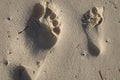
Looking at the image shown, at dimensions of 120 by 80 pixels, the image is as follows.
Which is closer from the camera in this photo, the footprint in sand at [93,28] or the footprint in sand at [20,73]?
the footprint in sand at [20,73]

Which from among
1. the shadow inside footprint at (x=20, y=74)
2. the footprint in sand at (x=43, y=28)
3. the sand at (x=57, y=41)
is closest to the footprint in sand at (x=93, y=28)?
the sand at (x=57, y=41)

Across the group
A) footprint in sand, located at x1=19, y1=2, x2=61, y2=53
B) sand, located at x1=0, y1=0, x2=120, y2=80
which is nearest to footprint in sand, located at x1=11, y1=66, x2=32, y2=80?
sand, located at x1=0, y1=0, x2=120, y2=80

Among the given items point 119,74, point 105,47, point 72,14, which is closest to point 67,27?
point 72,14

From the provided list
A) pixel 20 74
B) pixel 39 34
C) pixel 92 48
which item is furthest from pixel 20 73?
pixel 92 48

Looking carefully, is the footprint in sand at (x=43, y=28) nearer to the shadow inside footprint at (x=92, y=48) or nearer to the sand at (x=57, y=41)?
the sand at (x=57, y=41)

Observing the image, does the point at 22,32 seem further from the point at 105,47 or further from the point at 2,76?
the point at 105,47

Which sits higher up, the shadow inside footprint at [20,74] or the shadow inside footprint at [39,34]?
the shadow inside footprint at [39,34]

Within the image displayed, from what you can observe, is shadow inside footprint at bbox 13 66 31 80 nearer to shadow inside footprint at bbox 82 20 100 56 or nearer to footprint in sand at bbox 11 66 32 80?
footprint in sand at bbox 11 66 32 80
